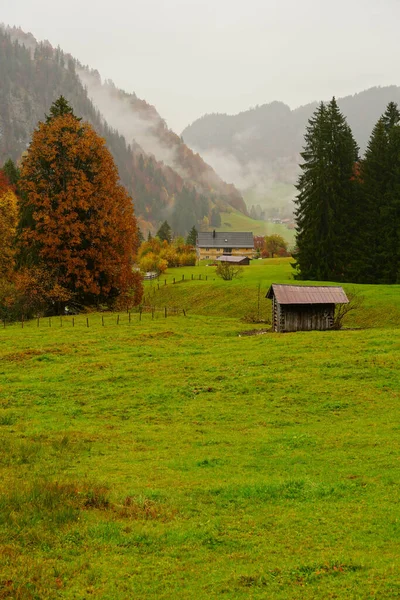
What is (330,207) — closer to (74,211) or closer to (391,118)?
(391,118)

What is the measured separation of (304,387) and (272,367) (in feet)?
12.8

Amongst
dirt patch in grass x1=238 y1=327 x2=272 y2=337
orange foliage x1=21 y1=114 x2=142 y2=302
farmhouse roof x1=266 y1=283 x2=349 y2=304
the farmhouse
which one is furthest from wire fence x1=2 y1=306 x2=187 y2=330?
the farmhouse

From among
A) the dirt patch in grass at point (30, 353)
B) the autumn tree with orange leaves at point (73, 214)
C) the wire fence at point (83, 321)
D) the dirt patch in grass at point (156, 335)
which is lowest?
the dirt patch in grass at point (30, 353)

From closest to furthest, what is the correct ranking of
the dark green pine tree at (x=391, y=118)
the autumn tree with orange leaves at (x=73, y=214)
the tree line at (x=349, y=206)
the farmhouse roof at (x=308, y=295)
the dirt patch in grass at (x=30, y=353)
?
the dirt patch in grass at (x=30, y=353) → the farmhouse roof at (x=308, y=295) → the autumn tree with orange leaves at (x=73, y=214) → the tree line at (x=349, y=206) → the dark green pine tree at (x=391, y=118)

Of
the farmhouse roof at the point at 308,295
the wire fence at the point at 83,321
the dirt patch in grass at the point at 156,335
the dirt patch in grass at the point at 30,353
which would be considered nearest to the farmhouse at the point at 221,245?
the wire fence at the point at 83,321

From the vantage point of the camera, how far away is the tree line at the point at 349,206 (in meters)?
64.6

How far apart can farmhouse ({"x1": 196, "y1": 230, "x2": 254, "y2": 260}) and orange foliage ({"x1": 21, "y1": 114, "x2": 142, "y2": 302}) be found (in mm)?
122384

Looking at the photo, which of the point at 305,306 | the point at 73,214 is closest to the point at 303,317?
the point at 305,306

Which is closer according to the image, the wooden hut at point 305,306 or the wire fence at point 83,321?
the wooden hut at point 305,306

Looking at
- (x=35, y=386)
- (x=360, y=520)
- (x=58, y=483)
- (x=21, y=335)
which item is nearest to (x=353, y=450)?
(x=360, y=520)

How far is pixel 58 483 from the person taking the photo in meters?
12.3

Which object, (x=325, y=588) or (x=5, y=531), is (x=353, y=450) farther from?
(x=5, y=531)

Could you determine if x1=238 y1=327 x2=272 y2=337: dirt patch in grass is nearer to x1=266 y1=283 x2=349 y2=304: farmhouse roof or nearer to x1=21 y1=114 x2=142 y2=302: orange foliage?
x1=266 y1=283 x2=349 y2=304: farmhouse roof

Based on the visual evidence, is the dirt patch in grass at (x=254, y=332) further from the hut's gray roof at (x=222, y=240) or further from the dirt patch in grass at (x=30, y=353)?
the hut's gray roof at (x=222, y=240)
